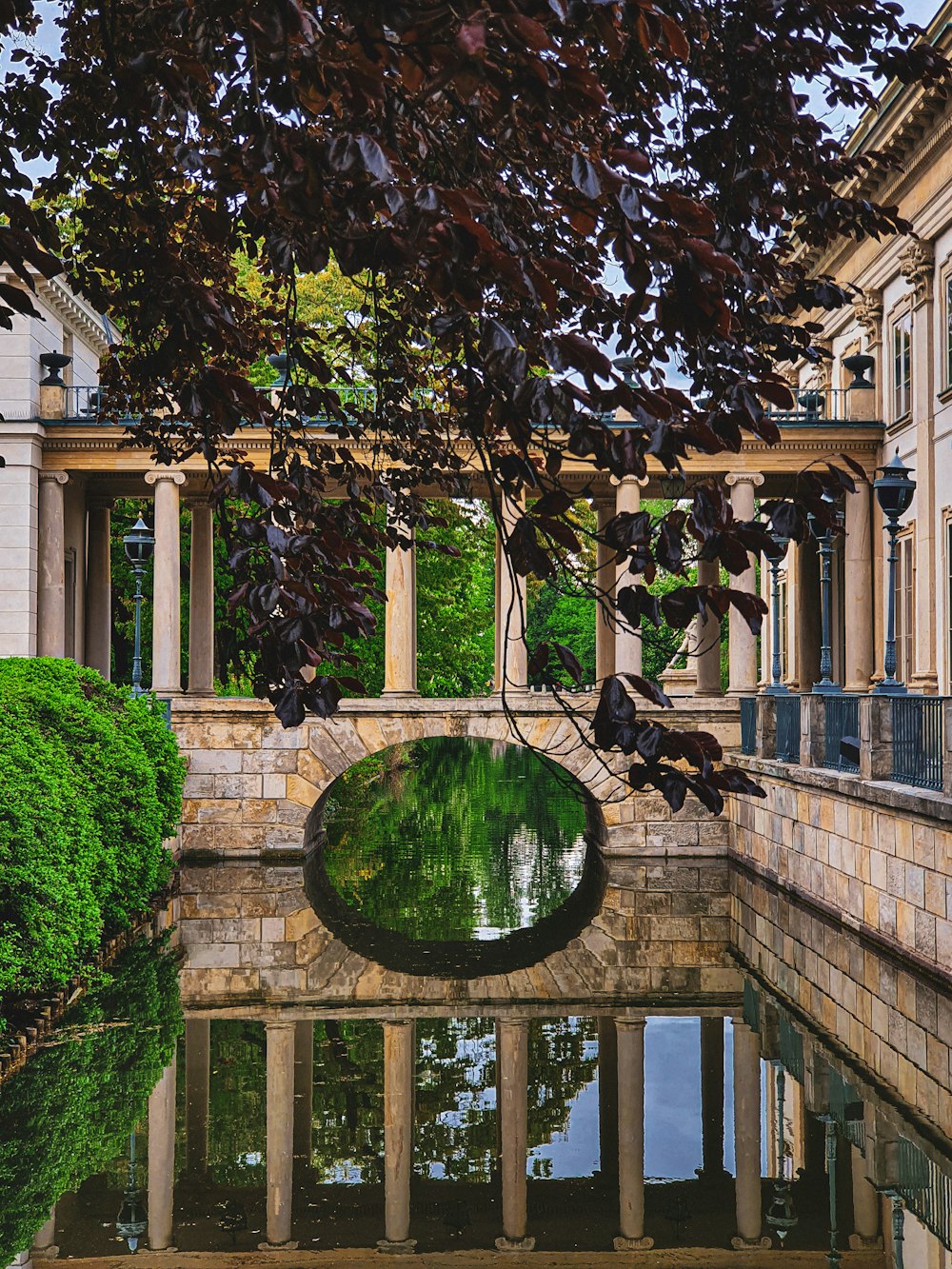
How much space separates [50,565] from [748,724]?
42.0 feet

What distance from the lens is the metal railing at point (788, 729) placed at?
19828 mm

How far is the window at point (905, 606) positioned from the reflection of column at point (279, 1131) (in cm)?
1564

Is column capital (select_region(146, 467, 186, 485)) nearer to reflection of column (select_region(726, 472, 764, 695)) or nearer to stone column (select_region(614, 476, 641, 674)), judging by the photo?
stone column (select_region(614, 476, 641, 674))

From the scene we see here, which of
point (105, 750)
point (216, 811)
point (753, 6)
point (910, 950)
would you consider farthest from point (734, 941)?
point (753, 6)

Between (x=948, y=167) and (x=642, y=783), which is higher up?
(x=948, y=167)

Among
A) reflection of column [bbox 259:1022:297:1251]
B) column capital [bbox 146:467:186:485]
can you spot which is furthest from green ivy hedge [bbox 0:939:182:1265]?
column capital [bbox 146:467:186:485]

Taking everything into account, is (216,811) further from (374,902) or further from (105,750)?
(105,750)

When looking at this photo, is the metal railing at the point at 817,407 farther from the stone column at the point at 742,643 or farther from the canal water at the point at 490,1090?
the canal water at the point at 490,1090

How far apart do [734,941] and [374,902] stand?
5673 mm

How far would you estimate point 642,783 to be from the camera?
3.63 metres

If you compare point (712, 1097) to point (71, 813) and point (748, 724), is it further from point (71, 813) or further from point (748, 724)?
point (748, 724)

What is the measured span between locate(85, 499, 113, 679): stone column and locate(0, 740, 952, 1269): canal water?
13454 mm

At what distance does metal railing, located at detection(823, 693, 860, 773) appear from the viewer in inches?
640

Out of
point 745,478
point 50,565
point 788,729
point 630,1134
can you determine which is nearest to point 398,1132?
point 630,1134
